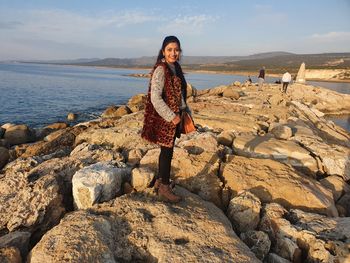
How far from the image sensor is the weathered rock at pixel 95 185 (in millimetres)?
4742

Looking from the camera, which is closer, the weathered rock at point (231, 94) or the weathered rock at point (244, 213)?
the weathered rock at point (244, 213)

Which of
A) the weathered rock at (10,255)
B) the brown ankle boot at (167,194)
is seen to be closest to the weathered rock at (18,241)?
the weathered rock at (10,255)

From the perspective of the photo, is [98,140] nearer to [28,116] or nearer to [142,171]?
[142,171]

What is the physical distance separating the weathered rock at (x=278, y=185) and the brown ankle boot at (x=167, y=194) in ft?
5.45

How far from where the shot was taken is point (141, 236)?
3.98 m

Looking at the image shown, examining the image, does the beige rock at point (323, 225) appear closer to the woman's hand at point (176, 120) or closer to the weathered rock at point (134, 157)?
the woman's hand at point (176, 120)

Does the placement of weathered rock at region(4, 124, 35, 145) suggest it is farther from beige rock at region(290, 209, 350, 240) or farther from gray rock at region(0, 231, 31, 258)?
beige rock at region(290, 209, 350, 240)

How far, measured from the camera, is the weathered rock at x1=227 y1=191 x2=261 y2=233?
199 inches

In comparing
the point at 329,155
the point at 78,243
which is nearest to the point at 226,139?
the point at 329,155

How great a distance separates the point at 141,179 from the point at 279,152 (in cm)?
463

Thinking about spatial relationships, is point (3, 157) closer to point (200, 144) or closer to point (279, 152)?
point (200, 144)

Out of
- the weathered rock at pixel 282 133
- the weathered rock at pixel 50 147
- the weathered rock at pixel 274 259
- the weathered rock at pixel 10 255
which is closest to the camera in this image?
the weathered rock at pixel 10 255

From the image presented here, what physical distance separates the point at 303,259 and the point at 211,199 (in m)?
1.76

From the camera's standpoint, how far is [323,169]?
337 inches
